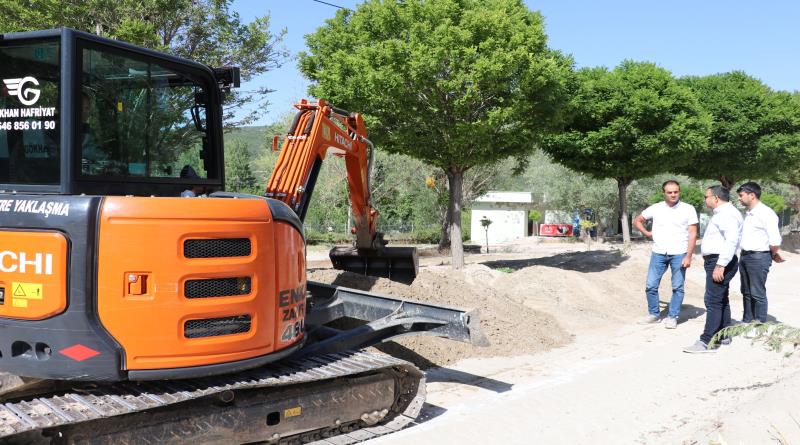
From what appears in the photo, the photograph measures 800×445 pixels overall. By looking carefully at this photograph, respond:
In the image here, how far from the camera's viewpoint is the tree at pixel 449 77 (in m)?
12.6

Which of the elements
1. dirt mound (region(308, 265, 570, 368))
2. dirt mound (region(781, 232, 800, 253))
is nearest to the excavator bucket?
dirt mound (region(308, 265, 570, 368))

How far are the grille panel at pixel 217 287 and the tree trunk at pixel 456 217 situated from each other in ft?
36.9

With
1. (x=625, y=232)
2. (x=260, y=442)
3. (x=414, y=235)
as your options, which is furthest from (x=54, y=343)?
(x=414, y=235)

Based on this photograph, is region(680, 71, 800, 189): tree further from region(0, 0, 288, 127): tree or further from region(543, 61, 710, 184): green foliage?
region(0, 0, 288, 127): tree

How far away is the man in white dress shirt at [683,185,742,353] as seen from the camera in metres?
7.30

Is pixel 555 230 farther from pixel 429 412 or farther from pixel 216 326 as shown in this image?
pixel 216 326

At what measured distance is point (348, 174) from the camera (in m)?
8.88

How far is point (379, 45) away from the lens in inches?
515

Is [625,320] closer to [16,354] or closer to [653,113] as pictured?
[16,354]

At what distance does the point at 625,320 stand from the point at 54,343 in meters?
8.00

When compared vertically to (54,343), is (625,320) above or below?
below

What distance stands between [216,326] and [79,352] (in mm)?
752

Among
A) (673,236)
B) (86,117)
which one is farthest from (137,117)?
(673,236)

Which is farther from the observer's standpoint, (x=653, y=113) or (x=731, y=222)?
(x=653, y=113)
